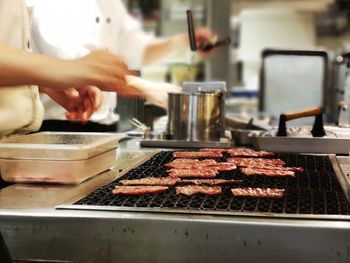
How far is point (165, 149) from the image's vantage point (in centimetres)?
223

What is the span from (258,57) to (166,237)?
6.83m

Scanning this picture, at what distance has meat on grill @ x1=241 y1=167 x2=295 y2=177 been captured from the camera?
5.19 ft

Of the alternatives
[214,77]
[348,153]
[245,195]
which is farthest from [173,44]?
[214,77]

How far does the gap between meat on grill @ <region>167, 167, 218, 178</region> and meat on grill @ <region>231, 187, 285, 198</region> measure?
0.22 meters

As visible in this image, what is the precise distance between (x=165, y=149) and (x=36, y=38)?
3.40 feet

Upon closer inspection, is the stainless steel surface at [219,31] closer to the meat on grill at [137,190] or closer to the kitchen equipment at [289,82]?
the kitchen equipment at [289,82]

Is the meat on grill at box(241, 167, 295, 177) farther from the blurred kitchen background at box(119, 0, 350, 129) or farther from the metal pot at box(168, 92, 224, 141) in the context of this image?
the blurred kitchen background at box(119, 0, 350, 129)

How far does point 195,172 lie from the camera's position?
1.60 m

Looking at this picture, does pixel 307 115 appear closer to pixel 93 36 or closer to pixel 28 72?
pixel 28 72

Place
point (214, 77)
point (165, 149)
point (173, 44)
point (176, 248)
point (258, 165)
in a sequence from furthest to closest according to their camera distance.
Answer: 1. point (214, 77)
2. point (173, 44)
3. point (165, 149)
4. point (258, 165)
5. point (176, 248)

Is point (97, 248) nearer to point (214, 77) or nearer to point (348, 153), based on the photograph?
point (348, 153)

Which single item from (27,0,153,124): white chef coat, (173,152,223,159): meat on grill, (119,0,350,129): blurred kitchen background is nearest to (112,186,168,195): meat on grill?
(173,152,223,159): meat on grill

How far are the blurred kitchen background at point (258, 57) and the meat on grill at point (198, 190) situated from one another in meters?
2.17

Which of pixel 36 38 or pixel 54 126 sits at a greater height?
pixel 36 38
